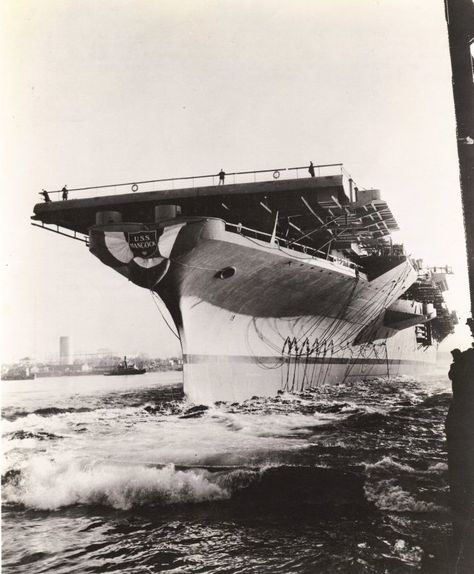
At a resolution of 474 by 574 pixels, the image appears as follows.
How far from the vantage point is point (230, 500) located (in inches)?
245

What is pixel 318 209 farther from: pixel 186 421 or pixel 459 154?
pixel 459 154

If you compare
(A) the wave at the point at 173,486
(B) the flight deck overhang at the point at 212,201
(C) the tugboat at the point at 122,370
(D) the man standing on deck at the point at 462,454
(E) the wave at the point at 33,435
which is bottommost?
(C) the tugboat at the point at 122,370

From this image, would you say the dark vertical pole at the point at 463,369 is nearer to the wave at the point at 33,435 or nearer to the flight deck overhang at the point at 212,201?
the flight deck overhang at the point at 212,201

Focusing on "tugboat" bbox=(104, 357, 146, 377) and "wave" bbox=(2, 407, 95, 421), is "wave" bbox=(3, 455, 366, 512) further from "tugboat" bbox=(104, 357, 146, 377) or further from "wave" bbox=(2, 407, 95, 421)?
"tugboat" bbox=(104, 357, 146, 377)

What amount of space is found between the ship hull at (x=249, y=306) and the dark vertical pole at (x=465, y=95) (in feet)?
24.1

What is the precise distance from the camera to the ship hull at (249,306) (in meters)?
12.6

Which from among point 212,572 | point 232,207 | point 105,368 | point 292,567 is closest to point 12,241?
point 212,572

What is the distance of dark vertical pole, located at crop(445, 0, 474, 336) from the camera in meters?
5.26

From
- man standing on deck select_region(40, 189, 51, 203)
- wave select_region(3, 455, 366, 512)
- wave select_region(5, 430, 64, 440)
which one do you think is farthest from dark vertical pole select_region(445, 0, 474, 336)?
man standing on deck select_region(40, 189, 51, 203)

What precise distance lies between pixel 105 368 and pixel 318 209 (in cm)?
4683

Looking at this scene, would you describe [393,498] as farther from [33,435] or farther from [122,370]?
[122,370]

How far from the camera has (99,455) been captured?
27.8 feet

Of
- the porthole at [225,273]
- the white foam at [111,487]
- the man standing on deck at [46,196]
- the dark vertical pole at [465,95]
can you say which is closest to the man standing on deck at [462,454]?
the dark vertical pole at [465,95]

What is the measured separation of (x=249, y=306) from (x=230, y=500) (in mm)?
8726
